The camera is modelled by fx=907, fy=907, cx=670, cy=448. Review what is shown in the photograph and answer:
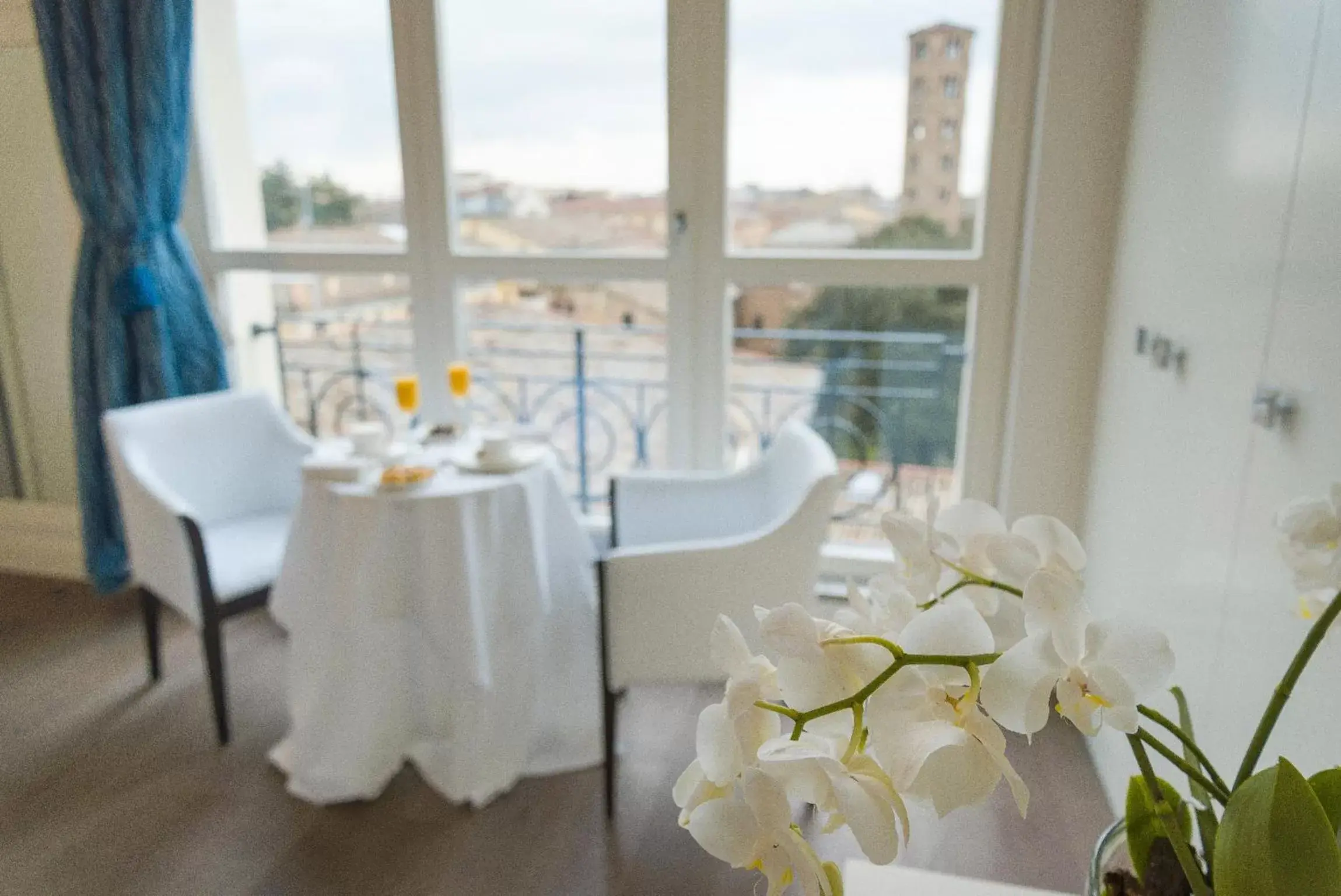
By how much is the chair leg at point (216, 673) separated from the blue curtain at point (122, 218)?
0.96 m

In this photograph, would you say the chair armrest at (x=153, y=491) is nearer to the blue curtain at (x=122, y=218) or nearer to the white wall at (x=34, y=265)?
the blue curtain at (x=122, y=218)

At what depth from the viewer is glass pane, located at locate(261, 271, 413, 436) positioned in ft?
9.46

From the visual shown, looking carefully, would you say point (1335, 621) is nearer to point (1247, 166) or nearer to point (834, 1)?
point (1247, 166)

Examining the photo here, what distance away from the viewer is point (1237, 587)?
4.32 ft

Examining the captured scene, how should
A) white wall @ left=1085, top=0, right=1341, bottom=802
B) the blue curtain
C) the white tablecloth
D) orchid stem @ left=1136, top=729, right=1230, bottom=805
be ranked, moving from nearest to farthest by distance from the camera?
orchid stem @ left=1136, top=729, right=1230, bottom=805 → white wall @ left=1085, top=0, right=1341, bottom=802 → the white tablecloth → the blue curtain

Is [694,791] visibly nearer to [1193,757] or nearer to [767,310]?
[1193,757]

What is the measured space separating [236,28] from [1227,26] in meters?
2.74

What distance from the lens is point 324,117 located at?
2.78 m

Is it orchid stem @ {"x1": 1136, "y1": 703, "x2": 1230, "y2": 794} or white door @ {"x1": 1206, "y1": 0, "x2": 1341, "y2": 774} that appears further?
white door @ {"x1": 1206, "y1": 0, "x2": 1341, "y2": 774}

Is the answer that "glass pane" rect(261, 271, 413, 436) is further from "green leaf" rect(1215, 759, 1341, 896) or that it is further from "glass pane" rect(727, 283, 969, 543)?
"green leaf" rect(1215, 759, 1341, 896)

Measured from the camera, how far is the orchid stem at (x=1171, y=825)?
53 centimetres

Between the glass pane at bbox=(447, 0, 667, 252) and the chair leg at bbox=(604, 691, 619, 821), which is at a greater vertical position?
the glass pane at bbox=(447, 0, 667, 252)

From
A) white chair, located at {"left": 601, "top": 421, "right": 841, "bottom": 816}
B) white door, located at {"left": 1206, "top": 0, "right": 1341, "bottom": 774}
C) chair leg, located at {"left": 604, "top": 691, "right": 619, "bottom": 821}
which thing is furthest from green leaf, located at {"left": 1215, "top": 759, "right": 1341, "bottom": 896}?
chair leg, located at {"left": 604, "top": 691, "right": 619, "bottom": 821}

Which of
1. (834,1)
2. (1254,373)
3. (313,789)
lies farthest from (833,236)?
(313,789)
